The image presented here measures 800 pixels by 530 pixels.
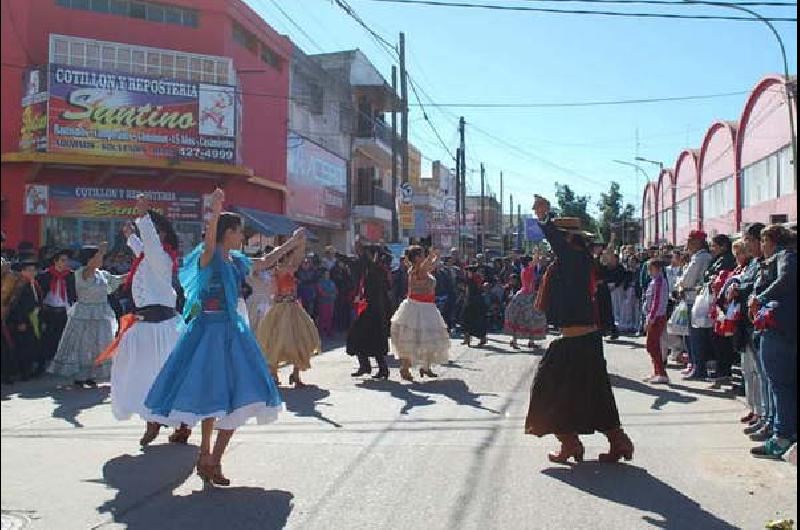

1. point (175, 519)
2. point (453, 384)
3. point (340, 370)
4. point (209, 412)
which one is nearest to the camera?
point (175, 519)

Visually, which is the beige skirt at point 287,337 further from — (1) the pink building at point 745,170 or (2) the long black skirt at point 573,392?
(1) the pink building at point 745,170

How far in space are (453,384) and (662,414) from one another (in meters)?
3.13

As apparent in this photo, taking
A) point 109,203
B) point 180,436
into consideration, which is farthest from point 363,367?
point 109,203

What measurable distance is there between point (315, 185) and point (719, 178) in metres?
20.9

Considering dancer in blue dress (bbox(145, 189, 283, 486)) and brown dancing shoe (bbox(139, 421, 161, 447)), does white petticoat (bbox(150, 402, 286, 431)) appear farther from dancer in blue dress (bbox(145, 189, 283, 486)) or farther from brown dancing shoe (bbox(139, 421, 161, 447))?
brown dancing shoe (bbox(139, 421, 161, 447))

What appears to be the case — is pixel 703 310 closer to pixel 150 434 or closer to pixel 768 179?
pixel 150 434

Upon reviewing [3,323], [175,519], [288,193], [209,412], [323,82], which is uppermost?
[323,82]

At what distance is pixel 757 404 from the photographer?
8.30 metres

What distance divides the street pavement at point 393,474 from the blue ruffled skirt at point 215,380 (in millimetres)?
553

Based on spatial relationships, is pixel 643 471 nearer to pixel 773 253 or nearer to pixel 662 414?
pixel 773 253

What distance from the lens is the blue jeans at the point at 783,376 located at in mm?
7055

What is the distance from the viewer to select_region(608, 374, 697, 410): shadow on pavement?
10.4 meters

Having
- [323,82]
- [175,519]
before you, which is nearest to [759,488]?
[175,519]

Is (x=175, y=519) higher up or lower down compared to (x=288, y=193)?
lower down
